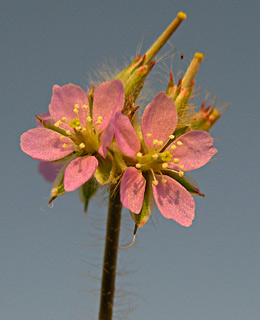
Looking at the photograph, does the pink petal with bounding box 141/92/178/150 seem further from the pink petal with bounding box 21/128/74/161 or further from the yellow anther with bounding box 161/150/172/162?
the pink petal with bounding box 21/128/74/161

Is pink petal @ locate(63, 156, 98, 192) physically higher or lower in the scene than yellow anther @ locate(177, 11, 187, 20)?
lower

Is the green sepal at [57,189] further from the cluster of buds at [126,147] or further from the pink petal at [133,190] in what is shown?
the pink petal at [133,190]

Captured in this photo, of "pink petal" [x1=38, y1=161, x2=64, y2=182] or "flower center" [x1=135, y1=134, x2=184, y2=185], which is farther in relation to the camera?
"pink petal" [x1=38, y1=161, x2=64, y2=182]

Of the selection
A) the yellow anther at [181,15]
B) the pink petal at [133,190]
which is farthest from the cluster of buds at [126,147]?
the yellow anther at [181,15]

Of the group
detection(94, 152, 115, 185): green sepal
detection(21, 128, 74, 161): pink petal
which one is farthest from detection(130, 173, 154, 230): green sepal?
detection(21, 128, 74, 161): pink petal

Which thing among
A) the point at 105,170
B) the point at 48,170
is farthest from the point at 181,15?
the point at 48,170

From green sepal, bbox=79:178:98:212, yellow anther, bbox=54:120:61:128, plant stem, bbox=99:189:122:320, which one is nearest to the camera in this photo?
yellow anther, bbox=54:120:61:128
